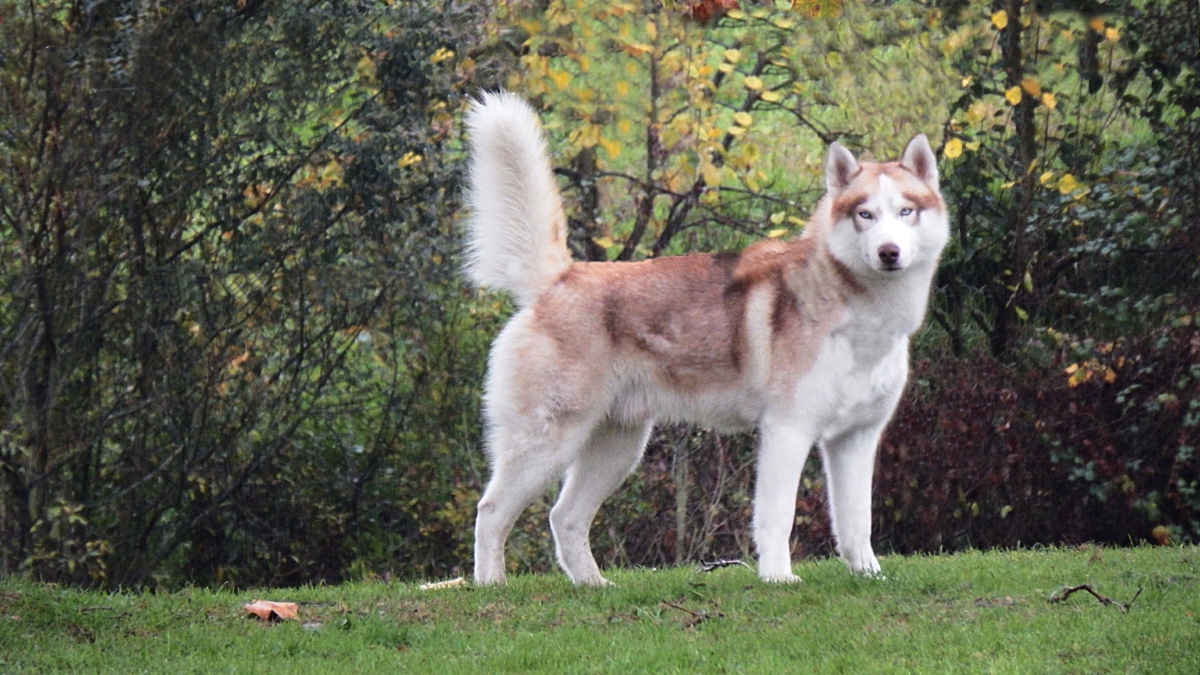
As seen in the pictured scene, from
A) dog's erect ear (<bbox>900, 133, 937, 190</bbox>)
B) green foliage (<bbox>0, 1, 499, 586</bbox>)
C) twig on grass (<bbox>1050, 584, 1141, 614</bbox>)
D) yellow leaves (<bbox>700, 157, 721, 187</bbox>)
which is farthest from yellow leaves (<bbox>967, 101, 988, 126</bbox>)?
twig on grass (<bbox>1050, 584, 1141, 614</bbox>)

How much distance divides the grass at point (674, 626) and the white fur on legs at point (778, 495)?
147 millimetres

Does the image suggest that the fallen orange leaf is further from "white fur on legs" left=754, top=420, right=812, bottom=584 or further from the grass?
"white fur on legs" left=754, top=420, right=812, bottom=584

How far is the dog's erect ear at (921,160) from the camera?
647cm

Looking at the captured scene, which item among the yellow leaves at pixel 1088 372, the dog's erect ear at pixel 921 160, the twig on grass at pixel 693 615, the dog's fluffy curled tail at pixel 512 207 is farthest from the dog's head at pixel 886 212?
the yellow leaves at pixel 1088 372

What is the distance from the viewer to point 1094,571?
6293 millimetres

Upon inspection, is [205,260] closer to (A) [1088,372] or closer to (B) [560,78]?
(B) [560,78]

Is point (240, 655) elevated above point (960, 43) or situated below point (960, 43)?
below

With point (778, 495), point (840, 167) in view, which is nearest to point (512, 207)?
point (840, 167)

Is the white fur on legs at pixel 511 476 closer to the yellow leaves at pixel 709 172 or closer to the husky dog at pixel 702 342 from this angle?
the husky dog at pixel 702 342

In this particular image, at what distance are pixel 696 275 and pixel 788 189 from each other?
5.49m

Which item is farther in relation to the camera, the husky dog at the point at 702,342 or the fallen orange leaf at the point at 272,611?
the husky dog at the point at 702,342

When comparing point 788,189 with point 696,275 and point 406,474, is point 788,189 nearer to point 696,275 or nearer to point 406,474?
point 406,474

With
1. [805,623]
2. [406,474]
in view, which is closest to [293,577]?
[406,474]

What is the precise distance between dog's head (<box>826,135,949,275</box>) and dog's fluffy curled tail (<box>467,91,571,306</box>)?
1.33 m
